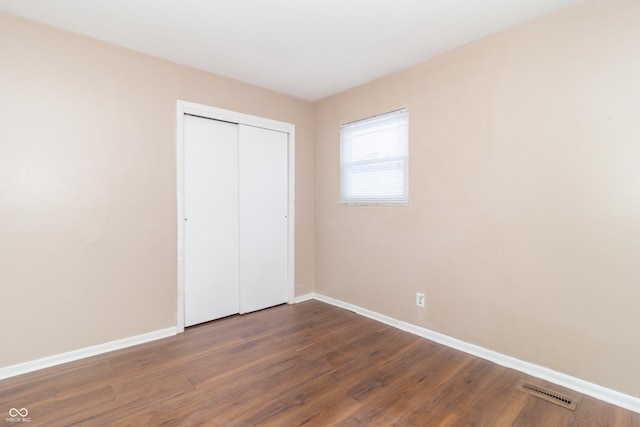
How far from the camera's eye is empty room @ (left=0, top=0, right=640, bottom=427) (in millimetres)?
1867

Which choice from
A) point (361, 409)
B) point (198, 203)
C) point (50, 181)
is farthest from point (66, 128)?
point (361, 409)

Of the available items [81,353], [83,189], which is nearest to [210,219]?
[83,189]

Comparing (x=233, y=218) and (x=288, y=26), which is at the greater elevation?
(x=288, y=26)

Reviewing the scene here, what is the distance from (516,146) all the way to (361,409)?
6.96 feet

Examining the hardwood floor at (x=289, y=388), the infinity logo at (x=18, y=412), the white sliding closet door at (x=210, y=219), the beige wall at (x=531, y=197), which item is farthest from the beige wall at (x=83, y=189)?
the beige wall at (x=531, y=197)

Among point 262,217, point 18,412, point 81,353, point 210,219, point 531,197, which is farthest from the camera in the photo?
point 262,217

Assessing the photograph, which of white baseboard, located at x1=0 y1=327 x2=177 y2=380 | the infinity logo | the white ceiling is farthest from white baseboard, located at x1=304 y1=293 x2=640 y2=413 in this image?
the infinity logo

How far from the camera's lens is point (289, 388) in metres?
2.00

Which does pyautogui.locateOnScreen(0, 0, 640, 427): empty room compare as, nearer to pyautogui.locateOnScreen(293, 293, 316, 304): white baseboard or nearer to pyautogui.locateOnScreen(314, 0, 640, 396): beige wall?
pyautogui.locateOnScreen(314, 0, 640, 396): beige wall

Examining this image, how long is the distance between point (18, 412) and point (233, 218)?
6.79ft

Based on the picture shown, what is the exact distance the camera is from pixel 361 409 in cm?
180

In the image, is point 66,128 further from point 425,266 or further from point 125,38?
point 425,266

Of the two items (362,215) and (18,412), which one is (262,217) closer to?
(362,215)

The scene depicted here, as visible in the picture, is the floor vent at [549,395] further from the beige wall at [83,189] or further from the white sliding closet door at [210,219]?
the beige wall at [83,189]
